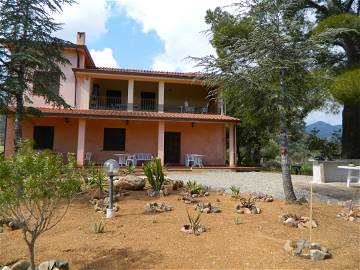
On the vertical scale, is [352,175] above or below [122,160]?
below

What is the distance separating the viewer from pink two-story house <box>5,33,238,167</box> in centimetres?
2005

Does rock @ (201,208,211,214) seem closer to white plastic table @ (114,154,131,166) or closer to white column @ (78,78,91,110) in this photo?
white plastic table @ (114,154,131,166)

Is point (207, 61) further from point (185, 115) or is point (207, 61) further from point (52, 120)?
point (52, 120)

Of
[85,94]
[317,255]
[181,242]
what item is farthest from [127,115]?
[317,255]

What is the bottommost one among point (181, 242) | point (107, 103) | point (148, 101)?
point (181, 242)

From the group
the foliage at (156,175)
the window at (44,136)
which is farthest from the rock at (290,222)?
the window at (44,136)

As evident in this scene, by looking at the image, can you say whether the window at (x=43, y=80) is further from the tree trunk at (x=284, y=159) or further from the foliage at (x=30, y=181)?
the foliage at (x=30, y=181)

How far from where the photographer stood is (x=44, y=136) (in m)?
20.7

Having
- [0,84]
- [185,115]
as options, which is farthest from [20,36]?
[185,115]

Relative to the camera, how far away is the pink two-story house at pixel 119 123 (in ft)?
65.8

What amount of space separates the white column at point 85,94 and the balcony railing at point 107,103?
0.80 metres

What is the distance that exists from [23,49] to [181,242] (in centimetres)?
917

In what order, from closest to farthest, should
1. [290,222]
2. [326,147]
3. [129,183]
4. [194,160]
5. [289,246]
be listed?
[289,246] → [290,222] → [129,183] → [194,160] → [326,147]

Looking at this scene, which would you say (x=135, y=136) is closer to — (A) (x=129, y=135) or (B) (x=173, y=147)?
(A) (x=129, y=135)
